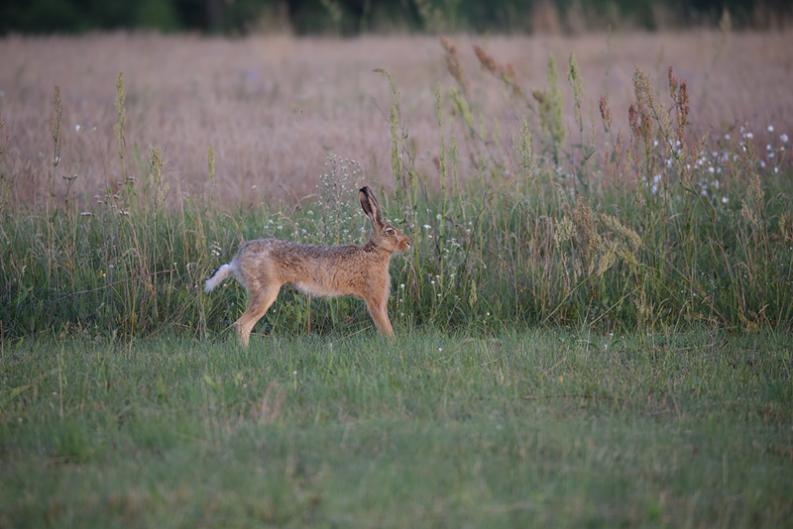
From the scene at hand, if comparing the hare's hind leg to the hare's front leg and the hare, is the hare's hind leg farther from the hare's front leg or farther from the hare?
the hare's front leg

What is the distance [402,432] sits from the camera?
648 cm

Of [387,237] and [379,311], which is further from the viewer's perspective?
[387,237]

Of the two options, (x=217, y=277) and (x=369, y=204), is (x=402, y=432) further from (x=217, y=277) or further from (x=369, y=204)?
(x=369, y=204)

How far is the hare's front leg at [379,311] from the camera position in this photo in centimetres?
919

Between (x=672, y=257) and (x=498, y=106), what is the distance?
24.8 ft

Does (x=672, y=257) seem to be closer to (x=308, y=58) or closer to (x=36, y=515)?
(x=36, y=515)

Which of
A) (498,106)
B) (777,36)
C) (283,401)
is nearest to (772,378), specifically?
(283,401)

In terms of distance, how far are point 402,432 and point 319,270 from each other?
9.55ft

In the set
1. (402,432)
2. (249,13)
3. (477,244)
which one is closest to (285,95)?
(477,244)

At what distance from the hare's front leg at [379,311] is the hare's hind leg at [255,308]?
869mm

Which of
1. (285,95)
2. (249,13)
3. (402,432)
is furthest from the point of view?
(249,13)

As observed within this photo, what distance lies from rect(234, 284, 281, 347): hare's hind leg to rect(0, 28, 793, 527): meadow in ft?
0.96

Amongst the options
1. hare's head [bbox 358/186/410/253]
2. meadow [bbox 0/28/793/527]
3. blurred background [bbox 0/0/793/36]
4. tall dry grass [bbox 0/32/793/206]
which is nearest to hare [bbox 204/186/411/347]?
hare's head [bbox 358/186/410/253]

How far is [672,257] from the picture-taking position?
9922 millimetres
